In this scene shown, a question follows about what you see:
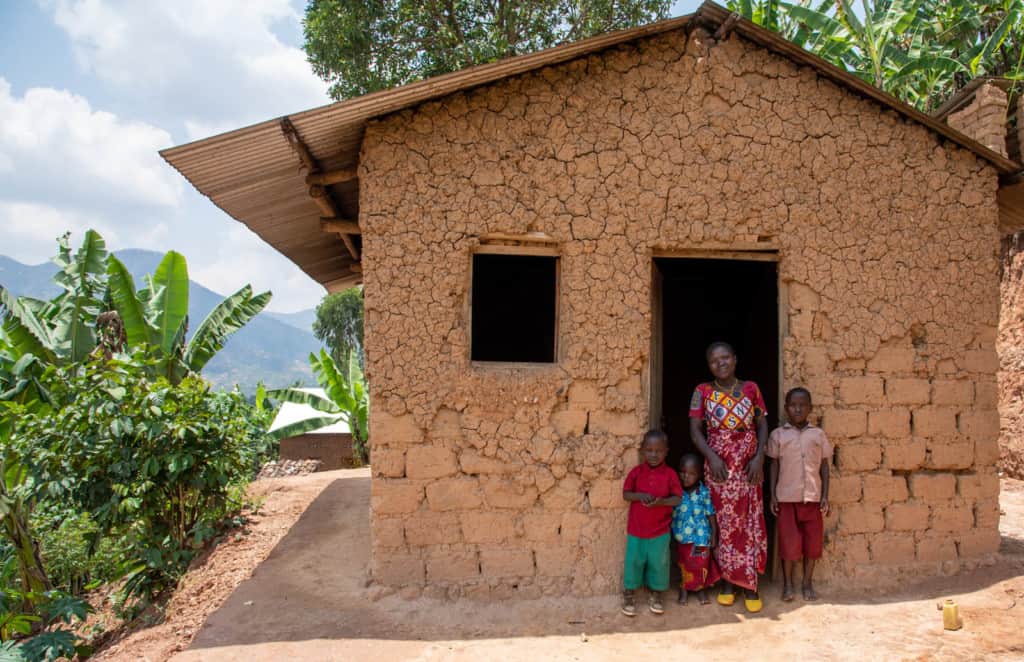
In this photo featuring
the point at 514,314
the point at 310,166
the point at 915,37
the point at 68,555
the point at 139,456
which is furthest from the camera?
the point at 915,37

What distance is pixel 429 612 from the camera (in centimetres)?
452

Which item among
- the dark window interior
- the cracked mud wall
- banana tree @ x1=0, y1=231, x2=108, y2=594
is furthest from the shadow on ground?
the cracked mud wall

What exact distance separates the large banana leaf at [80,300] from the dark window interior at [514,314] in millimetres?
4343

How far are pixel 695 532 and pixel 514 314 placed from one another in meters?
3.87

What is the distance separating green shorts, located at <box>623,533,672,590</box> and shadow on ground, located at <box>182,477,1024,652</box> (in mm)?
193

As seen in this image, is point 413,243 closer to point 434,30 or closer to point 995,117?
point 995,117

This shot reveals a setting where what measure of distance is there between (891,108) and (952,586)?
3.27 m

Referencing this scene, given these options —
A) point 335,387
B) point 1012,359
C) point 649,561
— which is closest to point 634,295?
point 649,561

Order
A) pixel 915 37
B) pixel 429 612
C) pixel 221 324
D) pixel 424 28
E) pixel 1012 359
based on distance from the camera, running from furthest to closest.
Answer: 1. pixel 424 28
2. pixel 915 37
3. pixel 221 324
4. pixel 1012 359
5. pixel 429 612

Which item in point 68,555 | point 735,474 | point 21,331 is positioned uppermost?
point 21,331

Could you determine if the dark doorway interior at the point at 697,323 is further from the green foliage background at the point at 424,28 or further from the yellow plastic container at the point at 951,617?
the green foliage background at the point at 424,28

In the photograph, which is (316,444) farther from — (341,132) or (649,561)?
(649,561)

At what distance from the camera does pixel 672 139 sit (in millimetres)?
4875

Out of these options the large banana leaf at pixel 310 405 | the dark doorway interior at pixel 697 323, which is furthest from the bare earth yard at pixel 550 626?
the large banana leaf at pixel 310 405
